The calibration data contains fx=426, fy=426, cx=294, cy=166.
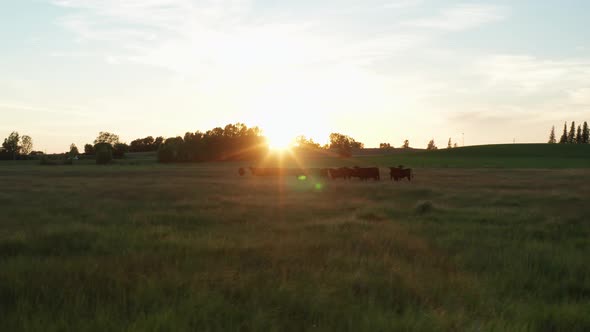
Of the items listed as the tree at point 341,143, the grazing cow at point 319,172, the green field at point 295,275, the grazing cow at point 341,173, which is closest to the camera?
the green field at point 295,275

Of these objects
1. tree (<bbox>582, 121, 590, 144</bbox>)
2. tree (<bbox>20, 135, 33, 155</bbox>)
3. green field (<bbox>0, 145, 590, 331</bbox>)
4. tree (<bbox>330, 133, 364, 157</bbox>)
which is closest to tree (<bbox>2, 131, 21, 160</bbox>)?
tree (<bbox>20, 135, 33, 155</bbox>)

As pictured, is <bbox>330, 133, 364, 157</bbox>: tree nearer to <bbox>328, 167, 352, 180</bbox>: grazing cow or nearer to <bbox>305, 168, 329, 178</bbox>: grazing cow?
<bbox>305, 168, 329, 178</bbox>: grazing cow

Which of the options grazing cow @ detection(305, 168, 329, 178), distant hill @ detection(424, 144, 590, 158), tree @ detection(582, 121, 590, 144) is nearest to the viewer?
grazing cow @ detection(305, 168, 329, 178)

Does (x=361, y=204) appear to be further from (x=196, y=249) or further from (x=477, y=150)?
(x=477, y=150)

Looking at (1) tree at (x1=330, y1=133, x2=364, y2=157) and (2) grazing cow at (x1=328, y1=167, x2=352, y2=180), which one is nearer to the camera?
(2) grazing cow at (x1=328, y1=167, x2=352, y2=180)

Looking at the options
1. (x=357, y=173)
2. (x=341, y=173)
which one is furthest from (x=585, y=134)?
(x=357, y=173)

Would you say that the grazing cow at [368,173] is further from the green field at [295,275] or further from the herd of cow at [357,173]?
the green field at [295,275]

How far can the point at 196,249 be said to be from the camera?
859 cm

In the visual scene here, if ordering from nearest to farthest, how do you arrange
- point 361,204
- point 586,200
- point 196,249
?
1. point 196,249
2. point 361,204
3. point 586,200

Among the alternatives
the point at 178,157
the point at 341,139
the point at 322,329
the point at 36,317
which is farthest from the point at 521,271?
the point at 341,139

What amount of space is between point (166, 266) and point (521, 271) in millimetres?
6118

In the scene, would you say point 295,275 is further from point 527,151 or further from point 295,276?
point 527,151

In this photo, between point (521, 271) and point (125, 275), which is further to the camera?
point (521, 271)

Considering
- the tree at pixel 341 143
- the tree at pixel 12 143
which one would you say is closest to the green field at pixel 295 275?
the tree at pixel 341 143
